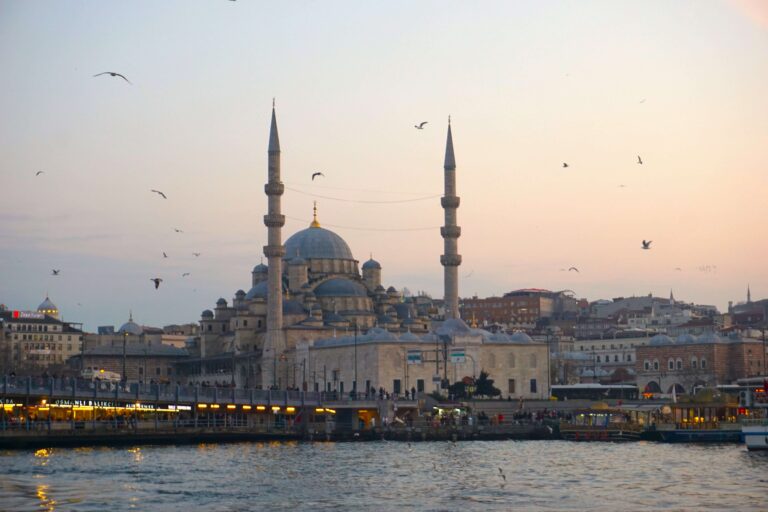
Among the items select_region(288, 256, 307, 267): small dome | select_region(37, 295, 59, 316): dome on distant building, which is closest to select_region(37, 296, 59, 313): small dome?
select_region(37, 295, 59, 316): dome on distant building

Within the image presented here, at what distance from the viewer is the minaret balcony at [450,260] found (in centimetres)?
8494

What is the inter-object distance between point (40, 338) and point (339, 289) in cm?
3833

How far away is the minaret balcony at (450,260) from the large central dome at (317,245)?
649 inches

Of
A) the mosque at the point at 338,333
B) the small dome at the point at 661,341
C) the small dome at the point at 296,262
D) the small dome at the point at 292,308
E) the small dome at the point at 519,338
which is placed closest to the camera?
the mosque at the point at 338,333

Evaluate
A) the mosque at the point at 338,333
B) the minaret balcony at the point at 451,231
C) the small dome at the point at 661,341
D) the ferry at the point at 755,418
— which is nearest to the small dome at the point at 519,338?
the mosque at the point at 338,333

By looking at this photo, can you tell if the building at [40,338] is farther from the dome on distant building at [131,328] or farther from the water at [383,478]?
the water at [383,478]

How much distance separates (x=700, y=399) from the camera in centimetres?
6156

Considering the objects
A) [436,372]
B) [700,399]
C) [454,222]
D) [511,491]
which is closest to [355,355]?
[436,372]

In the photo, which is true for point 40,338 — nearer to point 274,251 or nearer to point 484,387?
point 274,251

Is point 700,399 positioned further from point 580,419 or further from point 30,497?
point 30,497

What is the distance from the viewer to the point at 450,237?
85750 millimetres

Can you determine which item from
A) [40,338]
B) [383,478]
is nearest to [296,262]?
[40,338]

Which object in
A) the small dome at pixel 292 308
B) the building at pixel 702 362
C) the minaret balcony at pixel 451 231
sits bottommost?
the building at pixel 702 362

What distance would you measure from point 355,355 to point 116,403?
75.8 ft
